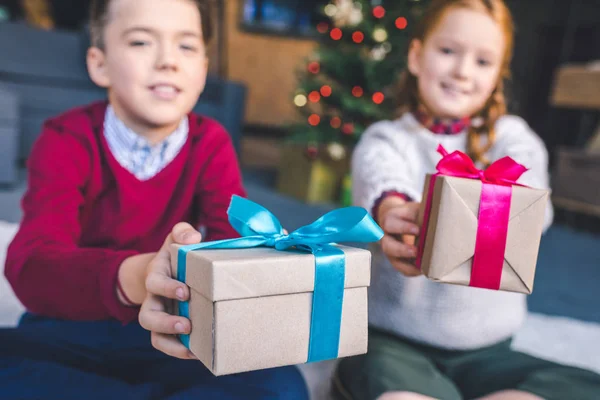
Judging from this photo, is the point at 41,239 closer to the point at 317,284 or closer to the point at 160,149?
the point at 160,149

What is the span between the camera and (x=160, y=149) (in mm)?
812

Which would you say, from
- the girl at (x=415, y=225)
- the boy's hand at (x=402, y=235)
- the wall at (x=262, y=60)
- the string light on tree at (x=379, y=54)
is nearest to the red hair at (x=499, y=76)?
the girl at (x=415, y=225)

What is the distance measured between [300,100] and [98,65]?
72.8 inches

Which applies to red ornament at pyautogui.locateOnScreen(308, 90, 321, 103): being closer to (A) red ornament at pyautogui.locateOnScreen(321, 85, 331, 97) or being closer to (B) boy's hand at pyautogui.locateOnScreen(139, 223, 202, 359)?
(A) red ornament at pyautogui.locateOnScreen(321, 85, 331, 97)

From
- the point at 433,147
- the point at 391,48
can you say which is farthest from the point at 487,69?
the point at 391,48

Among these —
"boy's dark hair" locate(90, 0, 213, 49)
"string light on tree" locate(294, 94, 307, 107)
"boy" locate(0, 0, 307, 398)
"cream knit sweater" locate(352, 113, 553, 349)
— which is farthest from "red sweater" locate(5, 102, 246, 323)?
"string light on tree" locate(294, 94, 307, 107)

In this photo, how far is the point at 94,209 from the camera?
2.65 ft

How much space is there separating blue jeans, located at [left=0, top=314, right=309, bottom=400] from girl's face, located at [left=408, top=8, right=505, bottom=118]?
1.64ft

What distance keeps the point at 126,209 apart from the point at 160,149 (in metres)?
0.10

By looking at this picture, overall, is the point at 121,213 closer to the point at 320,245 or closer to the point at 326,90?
the point at 320,245

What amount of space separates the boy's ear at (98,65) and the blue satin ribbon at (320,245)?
0.36 metres

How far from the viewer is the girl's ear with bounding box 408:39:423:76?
933mm

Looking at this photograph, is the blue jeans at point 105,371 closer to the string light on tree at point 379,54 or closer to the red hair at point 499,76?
the red hair at point 499,76

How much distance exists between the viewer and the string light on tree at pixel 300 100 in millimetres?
2590
